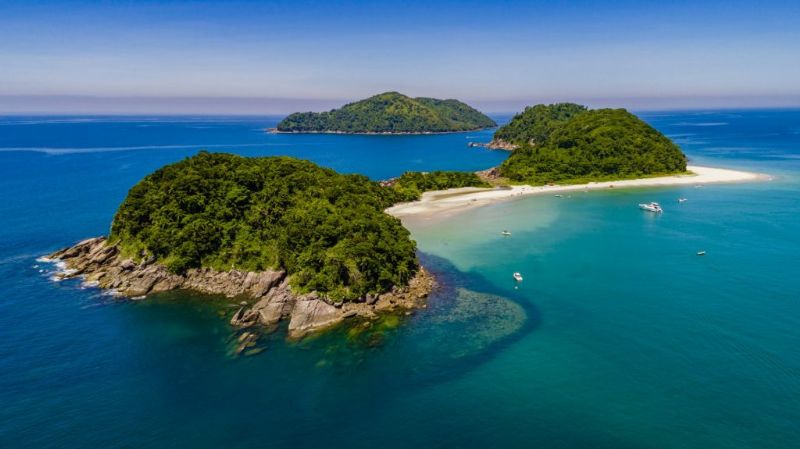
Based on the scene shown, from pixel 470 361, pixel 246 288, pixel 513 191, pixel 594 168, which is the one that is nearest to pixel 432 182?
pixel 513 191

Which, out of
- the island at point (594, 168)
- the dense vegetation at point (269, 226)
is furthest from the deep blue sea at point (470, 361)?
the island at point (594, 168)

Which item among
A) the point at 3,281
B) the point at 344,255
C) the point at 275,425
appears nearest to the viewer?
the point at 275,425

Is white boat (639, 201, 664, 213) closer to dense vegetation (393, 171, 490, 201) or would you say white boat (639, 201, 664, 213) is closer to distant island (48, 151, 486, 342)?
dense vegetation (393, 171, 490, 201)

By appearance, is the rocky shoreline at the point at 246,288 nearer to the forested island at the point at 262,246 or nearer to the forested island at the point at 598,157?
the forested island at the point at 262,246

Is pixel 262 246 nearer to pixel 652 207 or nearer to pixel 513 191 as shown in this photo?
pixel 513 191

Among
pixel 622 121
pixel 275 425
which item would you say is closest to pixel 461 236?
pixel 275 425

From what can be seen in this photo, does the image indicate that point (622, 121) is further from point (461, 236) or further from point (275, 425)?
point (275, 425)
